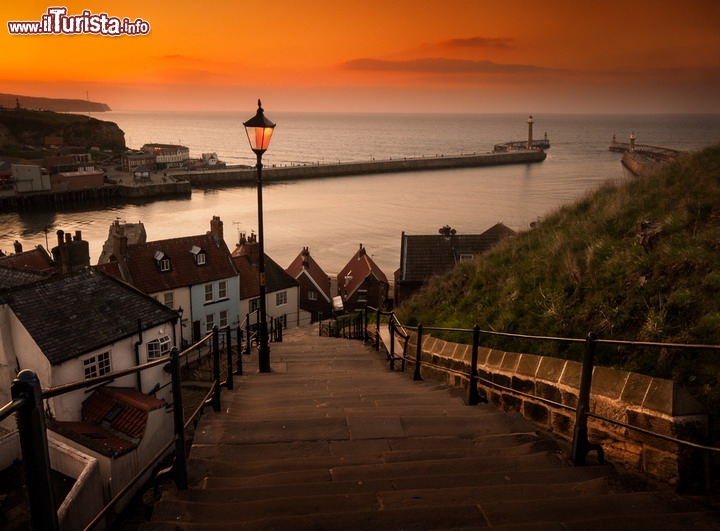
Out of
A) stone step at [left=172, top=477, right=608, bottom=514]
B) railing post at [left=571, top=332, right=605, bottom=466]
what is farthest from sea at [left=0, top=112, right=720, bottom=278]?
stone step at [left=172, top=477, right=608, bottom=514]

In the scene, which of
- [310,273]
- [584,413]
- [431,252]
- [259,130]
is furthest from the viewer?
[310,273]

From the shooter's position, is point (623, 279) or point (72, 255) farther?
point (72, 255)

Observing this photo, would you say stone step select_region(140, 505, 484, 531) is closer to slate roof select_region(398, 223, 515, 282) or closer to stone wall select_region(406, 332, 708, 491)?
stone wall select_region(406, 332, 708, 491)

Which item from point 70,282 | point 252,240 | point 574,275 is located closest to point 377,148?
point 252,240

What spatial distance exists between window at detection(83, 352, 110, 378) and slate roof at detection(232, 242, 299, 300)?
14.4 m

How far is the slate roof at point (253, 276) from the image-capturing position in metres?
36.2

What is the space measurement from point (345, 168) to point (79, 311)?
105847 millimetres

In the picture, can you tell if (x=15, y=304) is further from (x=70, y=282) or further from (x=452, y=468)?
(x=452, y=468)

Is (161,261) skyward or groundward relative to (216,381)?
groundward

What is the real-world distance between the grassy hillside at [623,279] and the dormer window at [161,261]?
22.7 m

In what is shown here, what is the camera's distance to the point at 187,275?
32.9m

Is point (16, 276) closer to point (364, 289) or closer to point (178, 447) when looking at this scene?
point (364, 289)

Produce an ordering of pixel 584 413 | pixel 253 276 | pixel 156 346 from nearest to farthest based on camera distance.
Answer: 1. pixel 584 413
2. pixel 156 346
3. pixel 253 276

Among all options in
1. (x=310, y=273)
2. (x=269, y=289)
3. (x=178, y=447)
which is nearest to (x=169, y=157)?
(x=310, y=273)
